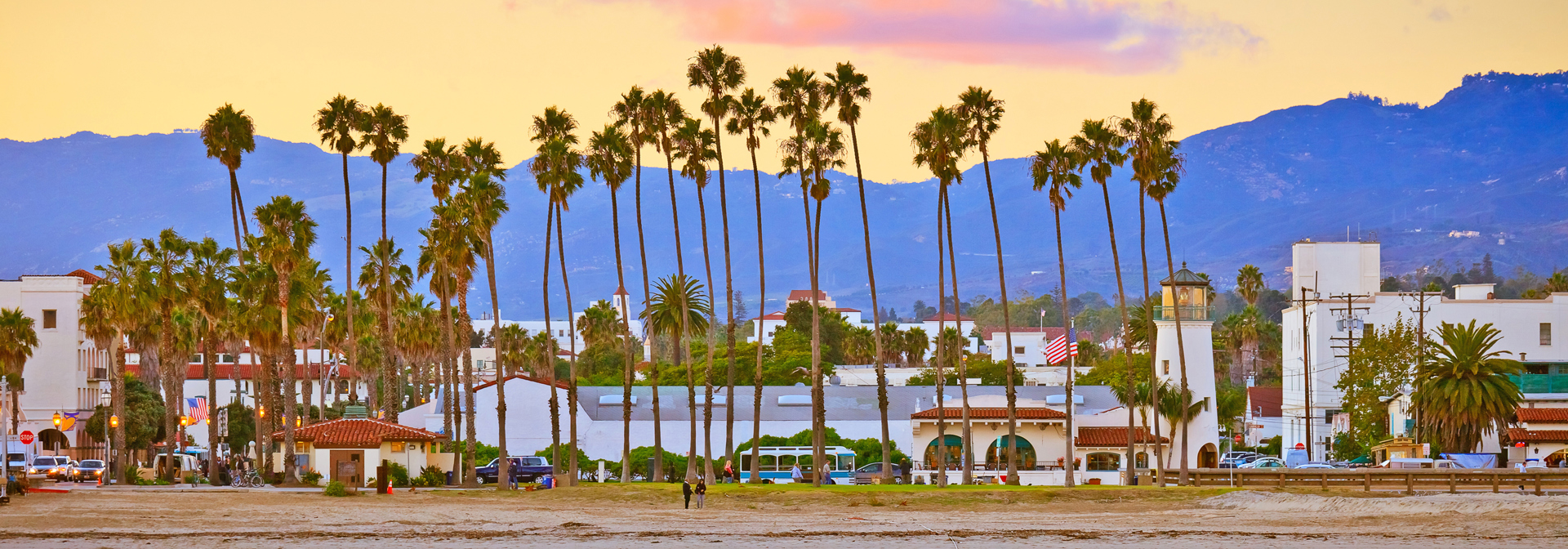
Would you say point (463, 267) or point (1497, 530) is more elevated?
point (463, 267)

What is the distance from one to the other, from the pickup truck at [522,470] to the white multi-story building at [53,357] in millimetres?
36362

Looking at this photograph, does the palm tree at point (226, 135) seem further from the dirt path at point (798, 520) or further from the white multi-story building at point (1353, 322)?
the white multi-story building at point (1353, 322)

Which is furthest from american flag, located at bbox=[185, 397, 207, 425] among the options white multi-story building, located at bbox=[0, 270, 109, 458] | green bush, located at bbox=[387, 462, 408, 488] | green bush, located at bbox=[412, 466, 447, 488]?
green bush, located at bbox=[387, 462, 408, 488]

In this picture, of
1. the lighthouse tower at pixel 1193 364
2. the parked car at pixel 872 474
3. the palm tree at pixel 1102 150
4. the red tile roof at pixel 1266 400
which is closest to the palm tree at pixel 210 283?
the parked car at pixel 872 474

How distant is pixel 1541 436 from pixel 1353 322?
30338mm

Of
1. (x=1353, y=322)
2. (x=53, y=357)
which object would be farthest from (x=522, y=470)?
(x=1353, y=322)

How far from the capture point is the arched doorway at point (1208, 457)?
6178cm

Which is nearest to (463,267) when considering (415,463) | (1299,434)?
(415,463)

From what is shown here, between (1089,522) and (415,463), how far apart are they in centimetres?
3032

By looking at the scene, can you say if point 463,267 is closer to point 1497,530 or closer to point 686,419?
point 686,419

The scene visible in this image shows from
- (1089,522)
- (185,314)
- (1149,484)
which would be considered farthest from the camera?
(185,314)

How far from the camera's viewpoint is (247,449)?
96875 mm

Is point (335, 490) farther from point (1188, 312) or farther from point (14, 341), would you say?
point (14, 341)

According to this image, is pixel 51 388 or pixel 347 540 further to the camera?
pixel 51 388
